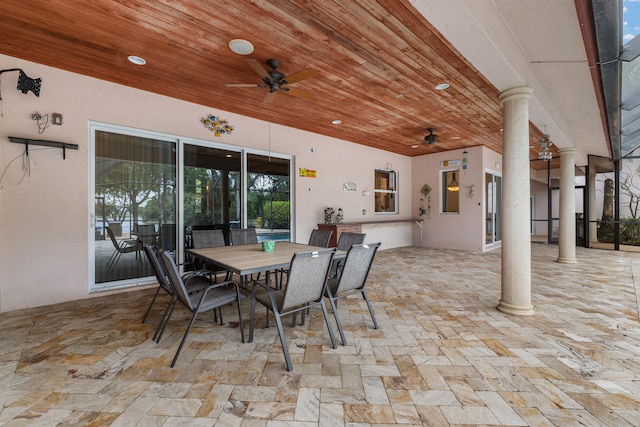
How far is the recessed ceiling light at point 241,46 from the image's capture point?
2.80 metres

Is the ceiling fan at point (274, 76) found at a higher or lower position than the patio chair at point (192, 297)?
higher

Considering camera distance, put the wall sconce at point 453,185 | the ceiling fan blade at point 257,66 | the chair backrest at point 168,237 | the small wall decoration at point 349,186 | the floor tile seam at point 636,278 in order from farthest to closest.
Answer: the wall sconce at point 453,185, the small wall decoration at point 349,186, the chair backrest at point 168,237, the floor tile seam at point 636,278, the ceiling fan blade at point 257,66

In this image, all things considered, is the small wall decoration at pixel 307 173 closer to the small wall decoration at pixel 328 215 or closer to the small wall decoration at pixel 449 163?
the small wall decoration at pixel 328 215

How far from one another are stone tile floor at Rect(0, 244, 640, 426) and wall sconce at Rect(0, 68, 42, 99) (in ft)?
8.23

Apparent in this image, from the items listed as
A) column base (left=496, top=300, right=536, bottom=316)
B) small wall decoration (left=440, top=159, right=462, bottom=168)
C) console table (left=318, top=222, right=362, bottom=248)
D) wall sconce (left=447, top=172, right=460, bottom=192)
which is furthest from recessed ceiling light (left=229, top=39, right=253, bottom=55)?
wall sconce (left=447, top=172, right=460, bottom=192)

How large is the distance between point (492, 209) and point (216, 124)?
296 inches

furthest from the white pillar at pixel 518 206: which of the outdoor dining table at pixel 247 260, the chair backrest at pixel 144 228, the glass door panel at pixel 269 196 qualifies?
the chair backrest at pixel 144 228

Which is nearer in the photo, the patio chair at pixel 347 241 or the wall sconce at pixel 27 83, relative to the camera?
the wall sconce at pixel 27 83

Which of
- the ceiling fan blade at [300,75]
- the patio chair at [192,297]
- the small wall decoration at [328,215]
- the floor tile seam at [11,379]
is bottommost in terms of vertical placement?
the floor tile seam at [11,379]

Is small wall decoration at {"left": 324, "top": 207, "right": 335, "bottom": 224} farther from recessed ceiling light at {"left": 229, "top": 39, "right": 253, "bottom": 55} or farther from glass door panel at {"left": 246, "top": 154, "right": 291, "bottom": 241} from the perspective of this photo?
recessed ceiling light at {"left": 229, "top": 39, "right": 253, "bottom": 55}

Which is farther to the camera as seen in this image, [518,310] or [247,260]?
[518,310]

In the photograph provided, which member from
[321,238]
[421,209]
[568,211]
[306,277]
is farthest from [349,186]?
[306,277]

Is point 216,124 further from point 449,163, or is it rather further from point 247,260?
point 449,163

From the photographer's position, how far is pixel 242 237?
4168 millimetres
